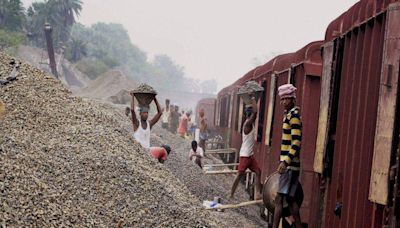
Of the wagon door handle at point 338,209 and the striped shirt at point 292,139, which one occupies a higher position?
the striped shirt at point 292,139

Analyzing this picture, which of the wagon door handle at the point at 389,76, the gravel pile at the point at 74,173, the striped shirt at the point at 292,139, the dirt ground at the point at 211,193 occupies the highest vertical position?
the wagon door handle at the point at 389,76

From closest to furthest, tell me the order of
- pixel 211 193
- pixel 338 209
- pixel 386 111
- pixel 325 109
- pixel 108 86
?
pixel 386 111, pixel 338 209, pixel 325 109, pixel 211 193, pixel 108 86

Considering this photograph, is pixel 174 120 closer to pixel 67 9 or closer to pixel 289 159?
pixel 289 159

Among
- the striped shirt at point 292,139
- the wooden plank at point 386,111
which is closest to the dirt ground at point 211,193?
the striped shirt at point 292,139

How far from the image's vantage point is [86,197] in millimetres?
5535

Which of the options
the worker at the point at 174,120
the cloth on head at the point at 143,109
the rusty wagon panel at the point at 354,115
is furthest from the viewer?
the worker at the point at 174,120

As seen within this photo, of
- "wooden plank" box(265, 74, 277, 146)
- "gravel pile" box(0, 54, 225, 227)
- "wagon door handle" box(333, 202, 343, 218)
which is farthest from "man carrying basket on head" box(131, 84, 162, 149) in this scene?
"wagon door handle" box(333, 202, 343, 218)

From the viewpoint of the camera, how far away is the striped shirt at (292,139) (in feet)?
18.4

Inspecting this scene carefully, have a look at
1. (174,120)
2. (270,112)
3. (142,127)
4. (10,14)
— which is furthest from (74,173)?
(10,14)

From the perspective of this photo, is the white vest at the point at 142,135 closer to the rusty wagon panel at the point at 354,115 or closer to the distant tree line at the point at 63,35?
the rusty wagon panel at the point at 354,115

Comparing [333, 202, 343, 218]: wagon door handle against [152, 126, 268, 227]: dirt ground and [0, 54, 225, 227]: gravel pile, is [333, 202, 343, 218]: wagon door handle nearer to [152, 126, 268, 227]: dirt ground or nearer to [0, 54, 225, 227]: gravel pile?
[0, 54, 225, 227]: gravel pile

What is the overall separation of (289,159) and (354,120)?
1078 mm

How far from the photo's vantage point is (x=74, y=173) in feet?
19.3

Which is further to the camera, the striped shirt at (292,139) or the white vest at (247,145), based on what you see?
the white vest at (247,145)
